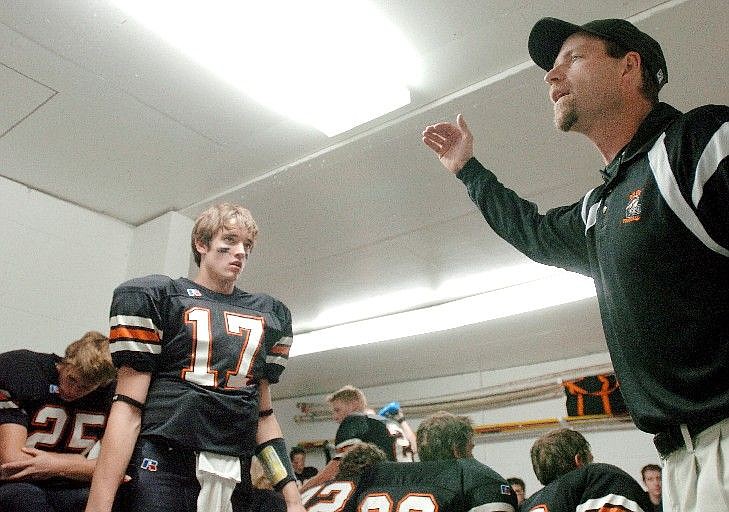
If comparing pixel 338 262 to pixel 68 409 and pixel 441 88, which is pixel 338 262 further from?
pixel 68 409

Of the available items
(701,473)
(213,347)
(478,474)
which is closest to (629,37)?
(701,473)

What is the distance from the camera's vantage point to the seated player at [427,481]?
279cm

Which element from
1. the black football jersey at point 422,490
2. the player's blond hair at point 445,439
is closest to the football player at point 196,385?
the black football jersey at point 422,490

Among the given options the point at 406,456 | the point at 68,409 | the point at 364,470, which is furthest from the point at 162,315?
the point at 406,456

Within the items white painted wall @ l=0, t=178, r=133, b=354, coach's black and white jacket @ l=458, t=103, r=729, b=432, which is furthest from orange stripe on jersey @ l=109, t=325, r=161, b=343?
white painted wall @ l=0, t=178, r=133, b=354

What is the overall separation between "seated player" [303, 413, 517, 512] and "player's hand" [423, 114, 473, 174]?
154 cm

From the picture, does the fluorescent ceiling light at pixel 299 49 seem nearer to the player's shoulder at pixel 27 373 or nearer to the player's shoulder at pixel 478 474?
the player's shoulder at pixel 27 373

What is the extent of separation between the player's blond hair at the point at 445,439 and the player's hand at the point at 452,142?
63.4 inches

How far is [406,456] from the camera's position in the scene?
179 inches

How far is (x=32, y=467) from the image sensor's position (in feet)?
7.27

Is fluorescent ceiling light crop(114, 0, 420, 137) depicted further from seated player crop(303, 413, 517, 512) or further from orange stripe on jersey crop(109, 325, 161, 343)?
seated player crop(303, 413, 517, 512)

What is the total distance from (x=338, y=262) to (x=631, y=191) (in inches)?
168

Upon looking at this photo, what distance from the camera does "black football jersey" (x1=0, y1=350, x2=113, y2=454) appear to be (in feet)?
7.88

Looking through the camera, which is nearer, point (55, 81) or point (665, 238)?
point (665, 238)
